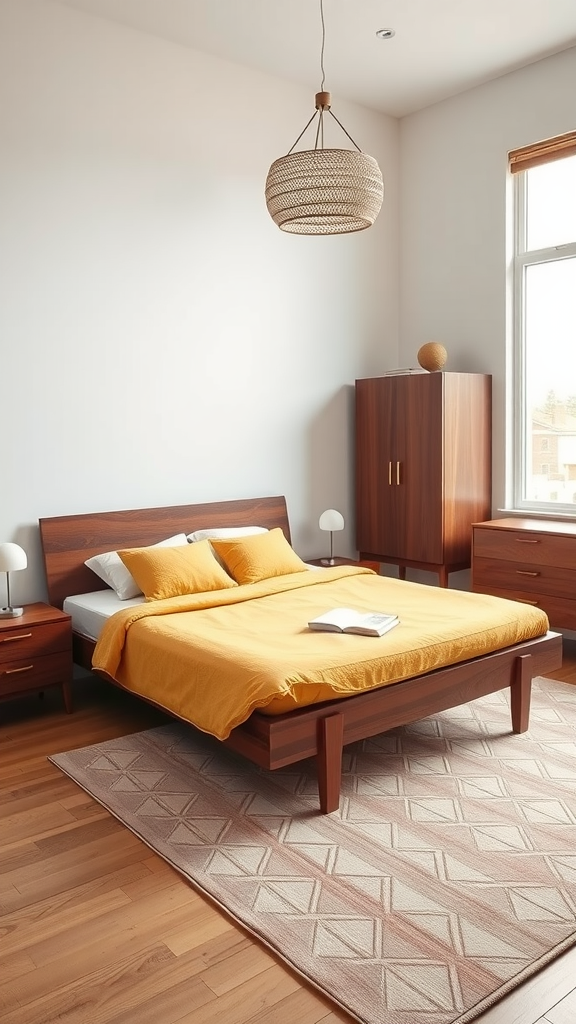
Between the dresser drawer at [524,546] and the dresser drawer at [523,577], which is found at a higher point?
the dresser drawer at [524,546]

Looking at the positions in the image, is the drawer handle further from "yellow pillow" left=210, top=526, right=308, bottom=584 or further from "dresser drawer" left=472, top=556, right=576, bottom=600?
"dresser drawer" left=472, top=556, right=576, bottom=600

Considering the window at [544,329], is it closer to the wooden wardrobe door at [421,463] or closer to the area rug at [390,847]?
the wooden wardrobe door at [421,463]

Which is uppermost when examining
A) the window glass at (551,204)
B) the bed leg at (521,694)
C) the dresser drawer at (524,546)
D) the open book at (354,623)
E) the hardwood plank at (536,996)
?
the window glass at (551,204)

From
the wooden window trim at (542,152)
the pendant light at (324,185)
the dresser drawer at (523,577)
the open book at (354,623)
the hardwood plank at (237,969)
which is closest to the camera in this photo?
the hardwood plank at (237,969)

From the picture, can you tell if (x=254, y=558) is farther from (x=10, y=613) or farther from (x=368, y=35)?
(x=368, y=35)

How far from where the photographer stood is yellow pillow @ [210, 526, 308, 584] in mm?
3982

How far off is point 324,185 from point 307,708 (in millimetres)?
1962

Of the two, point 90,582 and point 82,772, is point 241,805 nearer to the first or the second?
point 82,772

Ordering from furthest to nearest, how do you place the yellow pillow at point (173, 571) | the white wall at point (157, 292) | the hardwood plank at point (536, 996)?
the white wall at point (157, 292) < the yellow pillow at point (173, 571) < the hardwood plank at point (536, 996)

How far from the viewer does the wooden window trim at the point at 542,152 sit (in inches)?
174

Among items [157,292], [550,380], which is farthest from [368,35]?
[550,380]

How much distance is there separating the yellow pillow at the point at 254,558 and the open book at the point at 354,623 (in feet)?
2.82

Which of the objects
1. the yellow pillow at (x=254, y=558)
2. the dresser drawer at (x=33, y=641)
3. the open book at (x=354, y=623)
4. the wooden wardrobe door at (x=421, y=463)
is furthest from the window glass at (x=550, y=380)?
the dresser drawer at (x=33, y=641)

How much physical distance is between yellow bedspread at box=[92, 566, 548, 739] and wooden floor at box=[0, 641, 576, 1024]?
0.48m
